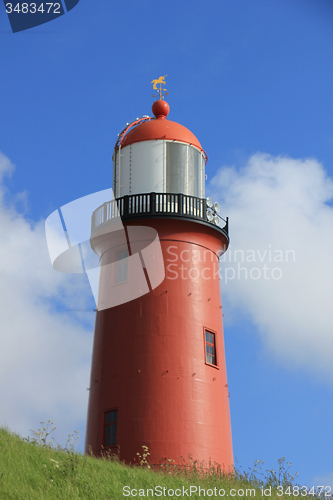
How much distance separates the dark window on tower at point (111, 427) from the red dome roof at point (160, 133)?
8.91 meters

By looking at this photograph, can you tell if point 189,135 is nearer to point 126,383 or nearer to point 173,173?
point 173,173

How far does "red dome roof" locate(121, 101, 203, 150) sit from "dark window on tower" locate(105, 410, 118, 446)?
891cm

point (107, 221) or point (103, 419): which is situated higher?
point (107, 221)

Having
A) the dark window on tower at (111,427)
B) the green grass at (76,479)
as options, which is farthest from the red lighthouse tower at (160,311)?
the green grass at (76,479)

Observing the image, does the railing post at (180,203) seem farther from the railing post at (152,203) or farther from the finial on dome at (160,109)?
the finial on dome at (160,109)

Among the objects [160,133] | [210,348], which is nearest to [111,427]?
[210,348]

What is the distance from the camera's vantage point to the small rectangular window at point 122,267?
18.4 m

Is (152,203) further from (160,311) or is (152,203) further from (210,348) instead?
(210,348)

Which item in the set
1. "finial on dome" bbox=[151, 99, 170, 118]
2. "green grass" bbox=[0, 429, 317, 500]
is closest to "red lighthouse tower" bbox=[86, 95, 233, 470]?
"finial on dome" bbox=[151, 99, 170, 118]

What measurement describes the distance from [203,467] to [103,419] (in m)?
3.23

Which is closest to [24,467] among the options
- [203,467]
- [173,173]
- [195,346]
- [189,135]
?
[203,467]

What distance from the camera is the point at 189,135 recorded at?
20.1 m

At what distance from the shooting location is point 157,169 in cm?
1903

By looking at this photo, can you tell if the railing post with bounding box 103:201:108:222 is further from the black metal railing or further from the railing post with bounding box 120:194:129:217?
the railing post with bounding box 120:194:129:217
